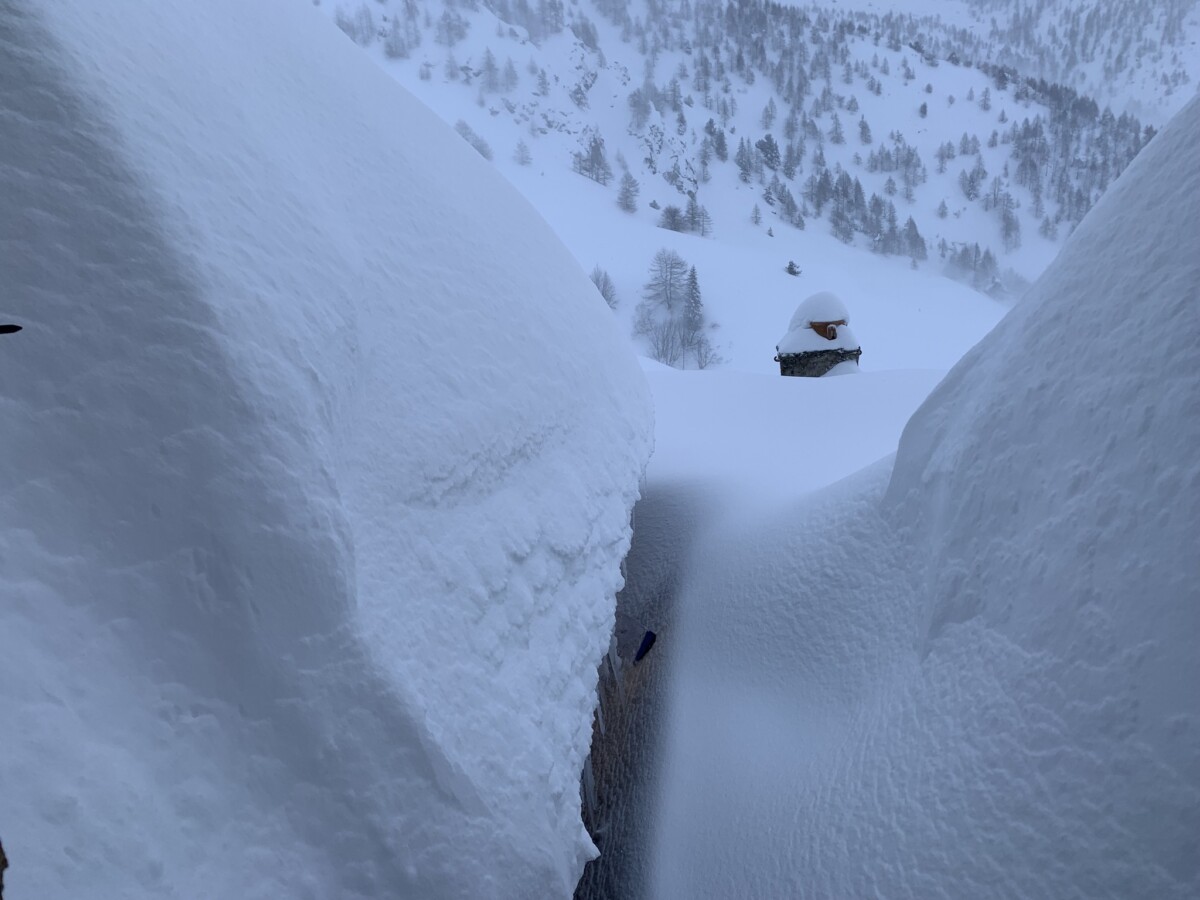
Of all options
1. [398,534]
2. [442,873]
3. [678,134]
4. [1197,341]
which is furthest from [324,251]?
[678,134]

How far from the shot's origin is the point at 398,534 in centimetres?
167

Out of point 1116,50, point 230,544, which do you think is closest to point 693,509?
point 230,544

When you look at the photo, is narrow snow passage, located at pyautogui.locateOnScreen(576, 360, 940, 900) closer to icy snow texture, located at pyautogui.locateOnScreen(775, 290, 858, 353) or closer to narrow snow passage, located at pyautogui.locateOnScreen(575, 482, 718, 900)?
narrow snow passage, located at pyautogui.locateOnScreen(575, 482, 718, 900)

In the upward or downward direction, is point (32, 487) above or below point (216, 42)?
below

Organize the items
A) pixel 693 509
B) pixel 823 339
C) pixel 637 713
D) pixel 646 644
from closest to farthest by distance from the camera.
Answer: pixel 637 713 < pixel 646 644 < pixel 693 509 < pixel 823 339

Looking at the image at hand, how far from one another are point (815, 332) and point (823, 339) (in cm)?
21

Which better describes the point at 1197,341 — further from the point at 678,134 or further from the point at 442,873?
the point at 678,134

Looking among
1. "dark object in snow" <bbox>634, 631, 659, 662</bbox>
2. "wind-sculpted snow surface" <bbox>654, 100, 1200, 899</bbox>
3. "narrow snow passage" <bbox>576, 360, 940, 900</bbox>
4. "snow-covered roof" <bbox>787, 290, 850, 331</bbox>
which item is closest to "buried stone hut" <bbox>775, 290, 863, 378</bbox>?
"snow-covered roof" <bbox>787, 290, 850, 331</bbox>

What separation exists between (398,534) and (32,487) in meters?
0.72

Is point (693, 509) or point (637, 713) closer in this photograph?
point (637, 713)

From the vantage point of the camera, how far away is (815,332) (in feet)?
39.8

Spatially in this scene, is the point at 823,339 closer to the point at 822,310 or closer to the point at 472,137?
the point at 822,310

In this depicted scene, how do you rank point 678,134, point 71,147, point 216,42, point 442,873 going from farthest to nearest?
point 678,134
point 216,42
point 71,147
point 442,873

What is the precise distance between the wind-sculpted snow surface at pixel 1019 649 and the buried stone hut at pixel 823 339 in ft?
30.6
